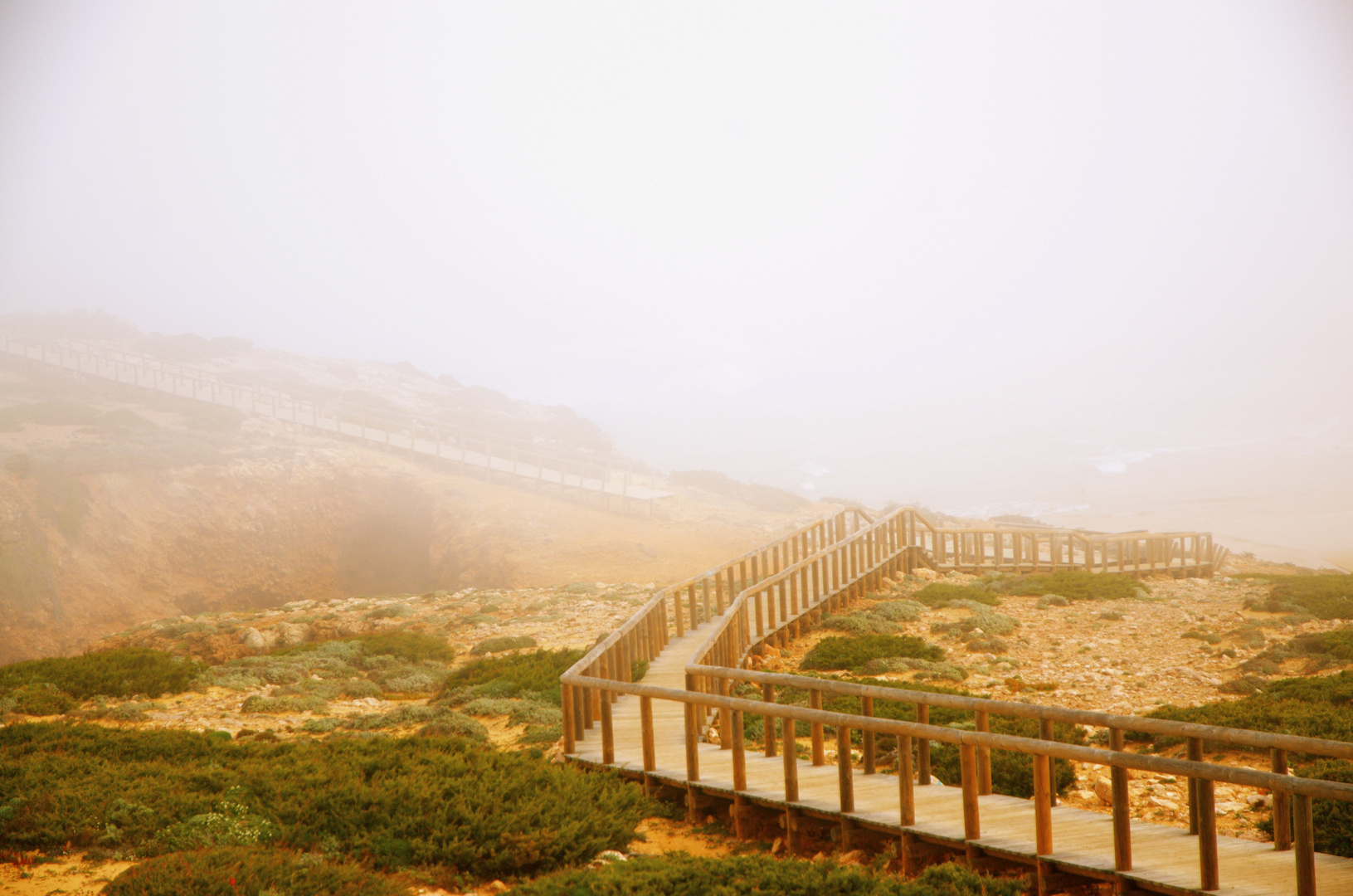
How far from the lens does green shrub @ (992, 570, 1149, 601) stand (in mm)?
16672

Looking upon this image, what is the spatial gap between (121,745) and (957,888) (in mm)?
7587

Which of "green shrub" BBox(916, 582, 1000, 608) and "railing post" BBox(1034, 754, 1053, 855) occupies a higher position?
"railing post" BBox(1034, 754, 1053, 855)

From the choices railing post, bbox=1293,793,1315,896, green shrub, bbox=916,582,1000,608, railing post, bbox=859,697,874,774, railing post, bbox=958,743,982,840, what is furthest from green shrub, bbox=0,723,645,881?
green shrub, bbox=916,582,1000,608

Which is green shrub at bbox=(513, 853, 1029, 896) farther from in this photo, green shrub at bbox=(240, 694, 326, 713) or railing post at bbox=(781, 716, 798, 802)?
green shrub at bbox=(240, 694, 326, 713)

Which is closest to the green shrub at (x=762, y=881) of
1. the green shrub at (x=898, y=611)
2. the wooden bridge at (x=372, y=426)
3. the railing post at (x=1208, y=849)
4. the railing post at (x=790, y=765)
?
the railing post at (x=790, y=765)

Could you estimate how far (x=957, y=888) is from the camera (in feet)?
14.4

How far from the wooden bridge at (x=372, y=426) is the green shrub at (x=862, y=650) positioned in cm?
1651

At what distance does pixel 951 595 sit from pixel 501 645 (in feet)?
30.7

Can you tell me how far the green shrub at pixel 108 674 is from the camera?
10586 mm

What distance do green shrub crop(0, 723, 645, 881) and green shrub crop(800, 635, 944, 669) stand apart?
21.6 ft

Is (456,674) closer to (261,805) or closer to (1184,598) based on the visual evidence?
(261,805)

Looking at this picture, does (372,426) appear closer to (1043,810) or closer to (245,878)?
(245,878)

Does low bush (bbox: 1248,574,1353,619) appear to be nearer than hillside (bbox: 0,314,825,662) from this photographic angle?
Yes

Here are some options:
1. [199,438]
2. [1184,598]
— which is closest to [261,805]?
[1184,598]
